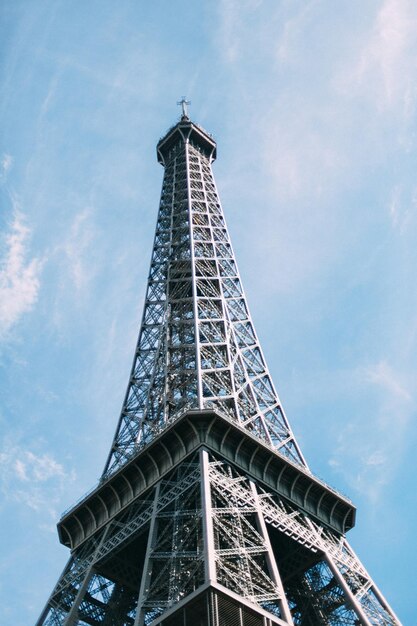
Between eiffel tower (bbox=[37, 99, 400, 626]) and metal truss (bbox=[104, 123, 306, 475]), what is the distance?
5.9 inches

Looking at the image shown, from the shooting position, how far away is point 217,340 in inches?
2470

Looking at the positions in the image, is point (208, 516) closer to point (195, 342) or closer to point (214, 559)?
point (214, 559)

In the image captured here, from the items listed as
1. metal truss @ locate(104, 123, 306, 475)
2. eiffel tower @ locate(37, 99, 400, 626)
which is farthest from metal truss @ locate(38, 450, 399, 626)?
metal truss @ locate(104, 123, 306, 475)

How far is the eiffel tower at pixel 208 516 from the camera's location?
3866cm

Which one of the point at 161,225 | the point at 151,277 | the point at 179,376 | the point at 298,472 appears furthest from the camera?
the point at 161,225

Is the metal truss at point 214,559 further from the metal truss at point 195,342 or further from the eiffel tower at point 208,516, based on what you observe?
the metal truss at point 195,342

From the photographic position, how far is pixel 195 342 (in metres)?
60.8

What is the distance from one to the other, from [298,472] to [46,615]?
1584cm

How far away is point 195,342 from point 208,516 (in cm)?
2091

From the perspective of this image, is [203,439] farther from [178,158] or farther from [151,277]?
[178,158]

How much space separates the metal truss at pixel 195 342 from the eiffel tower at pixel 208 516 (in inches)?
5.9

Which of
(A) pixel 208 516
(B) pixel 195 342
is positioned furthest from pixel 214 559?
(B) pixel 195 342

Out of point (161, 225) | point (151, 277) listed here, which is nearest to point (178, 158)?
point (161, 225)

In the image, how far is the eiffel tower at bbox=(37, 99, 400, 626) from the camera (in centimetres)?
3866
